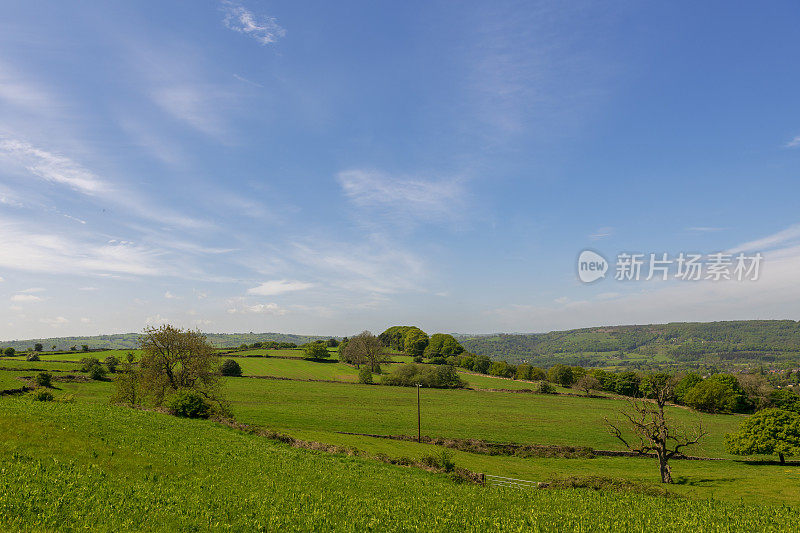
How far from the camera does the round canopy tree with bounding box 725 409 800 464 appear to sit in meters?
51.1

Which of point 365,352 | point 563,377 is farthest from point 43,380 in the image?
point 563,377

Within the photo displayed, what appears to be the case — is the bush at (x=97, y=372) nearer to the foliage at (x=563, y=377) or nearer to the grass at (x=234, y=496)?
the grass at (x=234, y=496)

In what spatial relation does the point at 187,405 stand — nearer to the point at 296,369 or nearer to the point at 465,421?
the point at 465,421

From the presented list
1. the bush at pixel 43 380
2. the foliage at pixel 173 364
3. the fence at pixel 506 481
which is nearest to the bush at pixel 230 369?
the bush at pixel 43 380

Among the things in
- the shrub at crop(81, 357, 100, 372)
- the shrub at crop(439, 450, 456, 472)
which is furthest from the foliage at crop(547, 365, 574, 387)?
the shrub at crop(81, 357, 100, 372)

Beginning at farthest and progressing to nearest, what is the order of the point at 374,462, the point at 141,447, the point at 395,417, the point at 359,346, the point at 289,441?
the point at 359,346 < the point at 395,417 < the point at 289,441 < the point at 374,462 < the point at 141,447

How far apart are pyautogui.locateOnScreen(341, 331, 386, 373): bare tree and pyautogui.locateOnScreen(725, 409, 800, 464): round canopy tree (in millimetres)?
98286

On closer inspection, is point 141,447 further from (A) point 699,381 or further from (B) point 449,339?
(B) point 449,339

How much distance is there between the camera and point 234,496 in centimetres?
1902

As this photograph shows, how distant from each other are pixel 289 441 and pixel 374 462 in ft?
36.9

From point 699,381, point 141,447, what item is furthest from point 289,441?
point 699,381

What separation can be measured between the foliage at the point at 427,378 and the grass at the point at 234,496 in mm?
86379

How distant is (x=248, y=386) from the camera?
98.1m

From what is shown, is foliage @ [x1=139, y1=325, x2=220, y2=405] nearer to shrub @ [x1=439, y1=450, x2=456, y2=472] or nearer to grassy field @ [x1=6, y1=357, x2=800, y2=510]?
grassy field @ [x1=6, y1=357, x2=800, y2=510]
